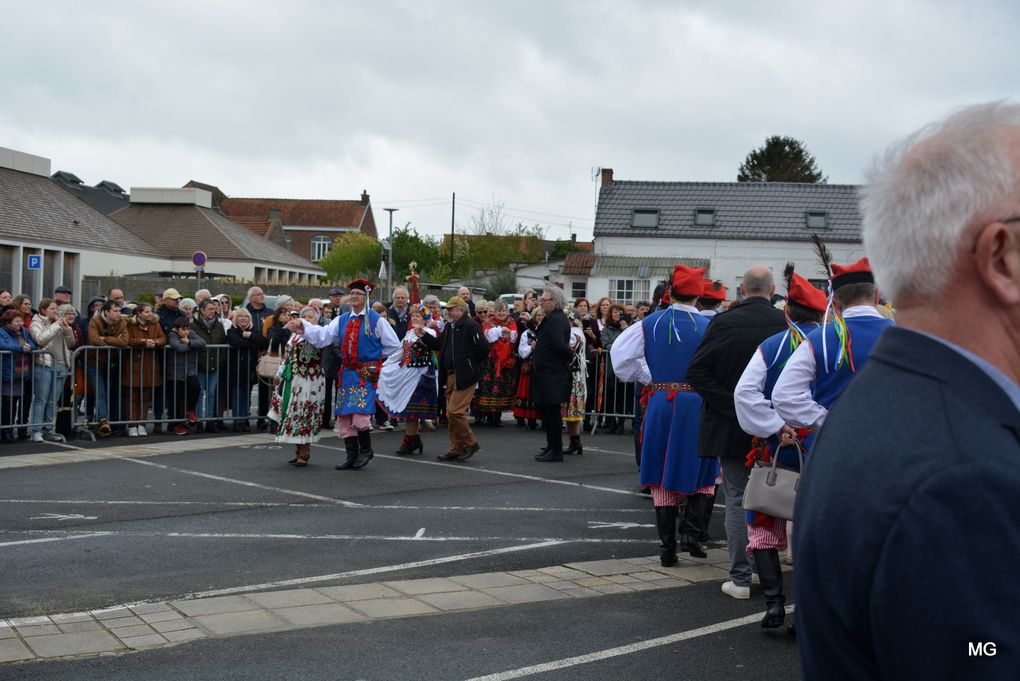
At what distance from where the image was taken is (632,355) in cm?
857

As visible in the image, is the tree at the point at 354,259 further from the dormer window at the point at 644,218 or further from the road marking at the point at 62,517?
the road marking at the point at 62,517

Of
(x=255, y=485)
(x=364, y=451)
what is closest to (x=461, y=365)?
(x=364, y=451)

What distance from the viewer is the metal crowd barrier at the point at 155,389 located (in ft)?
49.0

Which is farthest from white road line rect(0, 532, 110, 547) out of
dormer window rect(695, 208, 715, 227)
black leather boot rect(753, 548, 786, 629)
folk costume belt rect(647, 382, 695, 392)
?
dormer window rect(695, 208, 715, 227)

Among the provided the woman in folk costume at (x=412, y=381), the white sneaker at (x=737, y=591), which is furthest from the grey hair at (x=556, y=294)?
the white sneaker at (x=737, y=591)

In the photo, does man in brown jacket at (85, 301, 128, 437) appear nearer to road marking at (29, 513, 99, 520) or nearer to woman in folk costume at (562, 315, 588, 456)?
road marking at (29, 513, 99, 520)

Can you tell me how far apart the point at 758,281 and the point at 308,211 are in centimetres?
11246

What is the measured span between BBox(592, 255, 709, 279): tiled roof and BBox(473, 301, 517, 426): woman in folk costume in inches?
1297

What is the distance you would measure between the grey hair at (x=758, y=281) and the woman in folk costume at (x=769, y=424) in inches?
35.7

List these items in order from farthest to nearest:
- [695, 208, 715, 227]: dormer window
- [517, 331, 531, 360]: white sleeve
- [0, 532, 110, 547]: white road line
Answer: [695, 208, 715, 227]: dormer window < [517, 331, 531, 360]: white sleeve < [0, 532, 110, 547]: white road line

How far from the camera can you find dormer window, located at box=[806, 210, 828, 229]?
167ft

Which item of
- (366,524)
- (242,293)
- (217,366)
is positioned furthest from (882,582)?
(242,293)

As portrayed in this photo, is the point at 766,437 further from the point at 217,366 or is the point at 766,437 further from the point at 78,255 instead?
the point at 78,255

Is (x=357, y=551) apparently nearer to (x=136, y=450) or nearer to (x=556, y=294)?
(x=556, y=294)
